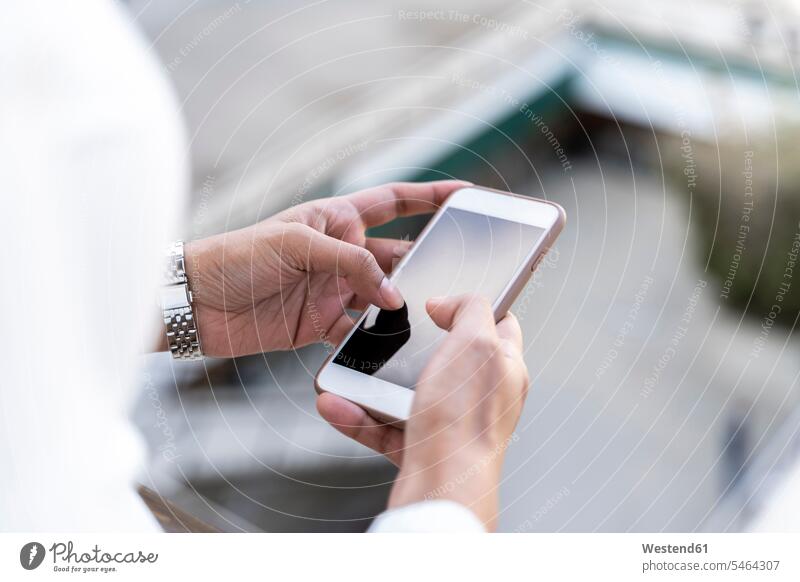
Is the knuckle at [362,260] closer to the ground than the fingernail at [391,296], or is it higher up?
higher up

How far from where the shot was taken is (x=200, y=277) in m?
0.36

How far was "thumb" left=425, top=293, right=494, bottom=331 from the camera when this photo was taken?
33 cm

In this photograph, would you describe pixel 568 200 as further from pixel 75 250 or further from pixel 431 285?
pixel 75 250

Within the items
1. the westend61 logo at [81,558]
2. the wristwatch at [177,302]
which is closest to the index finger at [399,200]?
the wristwatch at [177,302]

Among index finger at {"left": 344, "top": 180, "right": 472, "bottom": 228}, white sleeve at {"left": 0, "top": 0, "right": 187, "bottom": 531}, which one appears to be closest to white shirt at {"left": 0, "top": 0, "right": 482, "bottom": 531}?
white sleeve at {"left": 0, "top": 0, "right": 187, "bottom": 531}

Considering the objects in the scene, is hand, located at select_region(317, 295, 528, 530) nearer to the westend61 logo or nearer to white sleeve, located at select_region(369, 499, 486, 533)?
white sleeve, located at select_region(369, 499, 486, 533)

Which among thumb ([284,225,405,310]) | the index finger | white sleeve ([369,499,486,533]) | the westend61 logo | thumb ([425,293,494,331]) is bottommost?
the westend61 logo

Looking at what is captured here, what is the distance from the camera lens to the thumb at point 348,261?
1.13ft

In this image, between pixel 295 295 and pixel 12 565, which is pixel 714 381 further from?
pixel 12 565

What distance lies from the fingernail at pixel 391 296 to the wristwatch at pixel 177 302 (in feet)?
0.38

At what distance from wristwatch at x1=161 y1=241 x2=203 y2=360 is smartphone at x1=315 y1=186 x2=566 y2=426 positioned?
86 millimetres

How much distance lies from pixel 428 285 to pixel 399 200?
6 centimetres

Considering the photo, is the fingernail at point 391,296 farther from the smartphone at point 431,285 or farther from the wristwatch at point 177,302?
the wristwatch at point 177,302

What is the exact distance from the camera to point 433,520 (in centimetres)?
32
